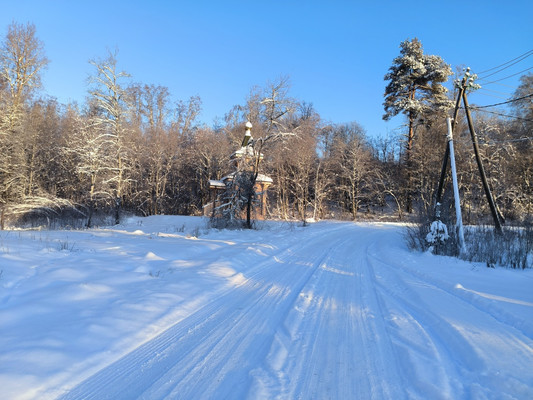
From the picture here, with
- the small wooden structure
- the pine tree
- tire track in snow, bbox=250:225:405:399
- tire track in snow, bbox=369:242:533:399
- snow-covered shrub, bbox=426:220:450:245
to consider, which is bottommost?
tire track in snow, bbox=250:225:405:399

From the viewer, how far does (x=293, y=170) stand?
3853cm

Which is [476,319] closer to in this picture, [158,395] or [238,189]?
[158,395]

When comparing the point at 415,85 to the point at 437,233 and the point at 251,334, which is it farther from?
the point at 251,334

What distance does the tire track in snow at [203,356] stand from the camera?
2.45 metres

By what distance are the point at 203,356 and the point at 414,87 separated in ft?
126

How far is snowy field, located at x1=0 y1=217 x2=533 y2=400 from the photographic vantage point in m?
2.48

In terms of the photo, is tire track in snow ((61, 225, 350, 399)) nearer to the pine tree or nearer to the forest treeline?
the forest treeline

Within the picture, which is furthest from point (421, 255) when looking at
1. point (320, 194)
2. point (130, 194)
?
point (130, 194)

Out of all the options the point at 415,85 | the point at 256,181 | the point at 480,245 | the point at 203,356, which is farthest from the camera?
the point at 415,85

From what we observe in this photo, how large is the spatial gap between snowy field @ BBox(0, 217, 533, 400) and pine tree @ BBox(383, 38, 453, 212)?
30015mm

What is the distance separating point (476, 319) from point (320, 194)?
98.8ft

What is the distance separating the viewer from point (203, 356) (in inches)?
118

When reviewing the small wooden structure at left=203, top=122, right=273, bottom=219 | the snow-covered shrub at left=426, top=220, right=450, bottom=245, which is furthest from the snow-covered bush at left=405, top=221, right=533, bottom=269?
the small wooden structure at left=203, top=122, right=273, bottom=219

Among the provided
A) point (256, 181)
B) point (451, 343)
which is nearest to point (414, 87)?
point (256, 181)
